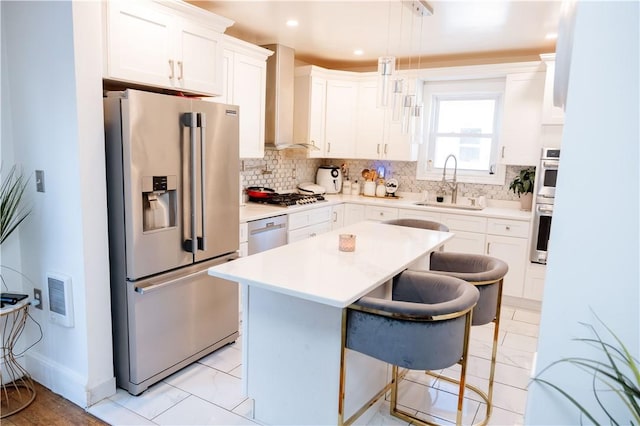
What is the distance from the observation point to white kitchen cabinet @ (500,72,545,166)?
13.4 feet

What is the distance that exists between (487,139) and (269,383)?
149 inches

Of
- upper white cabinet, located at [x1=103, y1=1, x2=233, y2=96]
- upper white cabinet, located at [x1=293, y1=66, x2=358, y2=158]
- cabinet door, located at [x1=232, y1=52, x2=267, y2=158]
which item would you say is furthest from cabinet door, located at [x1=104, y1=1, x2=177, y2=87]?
upper white cabinet, located at [x1=293, y1=66, x2=358, y2=158]

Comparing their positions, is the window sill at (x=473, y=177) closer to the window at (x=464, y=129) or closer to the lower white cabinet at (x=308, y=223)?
the window at (x=464, y=129)

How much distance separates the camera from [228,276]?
6.13ft

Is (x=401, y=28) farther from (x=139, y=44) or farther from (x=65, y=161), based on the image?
(x=65, y=161)

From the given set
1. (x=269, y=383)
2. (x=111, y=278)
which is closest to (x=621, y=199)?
(x=269, y=383)

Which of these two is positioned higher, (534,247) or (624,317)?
(624,317)

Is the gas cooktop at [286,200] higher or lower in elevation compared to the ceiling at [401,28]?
lower

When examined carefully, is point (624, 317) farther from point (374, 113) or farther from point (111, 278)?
point (374, 113)

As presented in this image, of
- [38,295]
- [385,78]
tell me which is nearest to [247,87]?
[385,78]

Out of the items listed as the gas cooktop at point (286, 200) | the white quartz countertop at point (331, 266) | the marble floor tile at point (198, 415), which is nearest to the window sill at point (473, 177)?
the gas cooktop at point (286, 200)

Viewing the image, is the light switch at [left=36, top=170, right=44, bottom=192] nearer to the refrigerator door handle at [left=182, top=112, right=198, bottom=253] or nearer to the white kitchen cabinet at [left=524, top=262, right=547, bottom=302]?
the refrigerator door handle at [left=182, top=112, right=198, bottom=253]

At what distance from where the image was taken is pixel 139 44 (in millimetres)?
2445

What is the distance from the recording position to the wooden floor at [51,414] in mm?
2211
